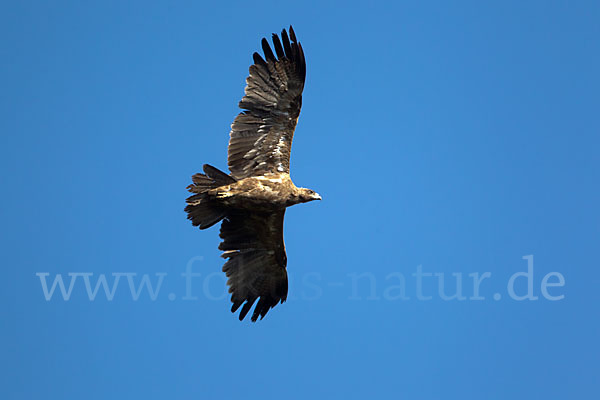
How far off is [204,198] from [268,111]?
1.70 metres

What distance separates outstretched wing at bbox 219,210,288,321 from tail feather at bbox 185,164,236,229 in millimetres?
774

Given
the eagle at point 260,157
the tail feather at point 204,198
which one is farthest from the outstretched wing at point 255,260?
the tail feather at point 204,198

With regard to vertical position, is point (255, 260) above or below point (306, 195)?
below

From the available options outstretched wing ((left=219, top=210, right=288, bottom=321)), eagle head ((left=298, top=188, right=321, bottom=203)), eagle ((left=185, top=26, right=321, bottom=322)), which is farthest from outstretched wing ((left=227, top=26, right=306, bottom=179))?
outstretched wing ((left=219, top=210, right=288, bottom=321))

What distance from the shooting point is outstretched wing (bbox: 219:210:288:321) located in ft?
45.0

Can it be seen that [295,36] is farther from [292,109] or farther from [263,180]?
[263,180]

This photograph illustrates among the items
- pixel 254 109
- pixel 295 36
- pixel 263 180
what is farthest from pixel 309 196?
pixel 295 36

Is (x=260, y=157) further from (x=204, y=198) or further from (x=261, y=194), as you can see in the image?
(x=204, y=198)

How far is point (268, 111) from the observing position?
518 inches

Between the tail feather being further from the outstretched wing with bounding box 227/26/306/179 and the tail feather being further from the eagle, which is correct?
the outstretched wing with bounding box 227/26/306/179

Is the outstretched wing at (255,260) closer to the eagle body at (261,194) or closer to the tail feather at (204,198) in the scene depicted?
the eagle body at (261,194)

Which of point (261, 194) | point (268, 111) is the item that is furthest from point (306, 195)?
point (268, 111)

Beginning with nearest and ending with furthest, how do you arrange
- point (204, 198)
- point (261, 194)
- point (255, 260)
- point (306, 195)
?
point (204, 198) < point (261, 194) < point (306, 195) < point (255, 260)

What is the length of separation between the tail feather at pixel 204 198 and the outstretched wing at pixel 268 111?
0.57 metres
